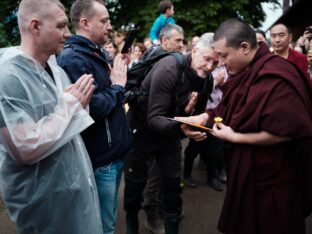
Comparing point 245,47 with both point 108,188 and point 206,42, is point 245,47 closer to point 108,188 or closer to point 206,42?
point 206,42

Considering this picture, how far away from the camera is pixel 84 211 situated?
1.80 metres

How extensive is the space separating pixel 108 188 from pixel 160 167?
0.83 metres

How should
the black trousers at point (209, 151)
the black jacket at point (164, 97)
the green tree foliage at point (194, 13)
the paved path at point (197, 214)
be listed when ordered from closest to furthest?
the black jacket at point (164, 97), the paved path at point (197, 214), the black trousers at point (209, 151), the green tree foliage at point (194, 13)

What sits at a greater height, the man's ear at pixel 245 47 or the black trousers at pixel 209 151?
the man's ear at pixel 245 47

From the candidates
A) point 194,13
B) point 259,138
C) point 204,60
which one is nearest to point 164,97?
point 204,60

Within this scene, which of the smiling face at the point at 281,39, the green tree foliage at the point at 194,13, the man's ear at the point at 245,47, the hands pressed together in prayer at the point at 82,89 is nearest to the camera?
the hands pressed together in prayer at the point at 82,89

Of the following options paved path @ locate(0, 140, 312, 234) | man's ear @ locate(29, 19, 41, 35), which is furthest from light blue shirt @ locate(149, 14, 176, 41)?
man's ear @ locate(29, 19, 41, 35)

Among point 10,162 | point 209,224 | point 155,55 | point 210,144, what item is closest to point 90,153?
point 10,162

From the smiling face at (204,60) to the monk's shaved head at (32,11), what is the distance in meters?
1.45

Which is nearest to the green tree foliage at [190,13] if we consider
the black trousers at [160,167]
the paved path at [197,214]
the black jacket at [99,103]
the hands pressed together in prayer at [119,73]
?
the paved path at [197,214]

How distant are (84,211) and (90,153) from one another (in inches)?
19.7

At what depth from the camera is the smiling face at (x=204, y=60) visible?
9.28 feet

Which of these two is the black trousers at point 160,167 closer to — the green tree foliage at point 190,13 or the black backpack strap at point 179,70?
the black backpack strap at point 179,70

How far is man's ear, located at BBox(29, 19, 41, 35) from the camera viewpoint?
171 centimetres
